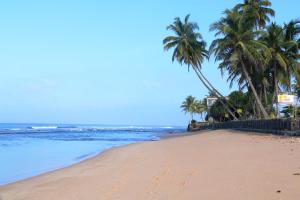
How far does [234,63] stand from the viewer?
1572 inches

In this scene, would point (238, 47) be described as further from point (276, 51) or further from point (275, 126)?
point (275, 126)

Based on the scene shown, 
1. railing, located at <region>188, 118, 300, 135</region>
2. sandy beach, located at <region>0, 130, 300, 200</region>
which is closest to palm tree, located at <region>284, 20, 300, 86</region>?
railing, located at <region>188, 118, 300, 135</region>

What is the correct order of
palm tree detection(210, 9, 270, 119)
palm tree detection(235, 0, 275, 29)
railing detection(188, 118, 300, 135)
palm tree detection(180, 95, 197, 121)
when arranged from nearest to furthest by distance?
railing detection(188, 118, 300, 135)
palm tree detection(210, 9, 270, 119)
palm tree detection(235, 0, 275, 29)
palm tree detection(180, 95, 197, 121)

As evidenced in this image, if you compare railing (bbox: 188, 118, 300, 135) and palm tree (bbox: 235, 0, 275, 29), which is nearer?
railing (bbox: 188, 118, 300, 135)

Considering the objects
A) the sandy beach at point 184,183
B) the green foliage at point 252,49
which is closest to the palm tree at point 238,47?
the green foliage at point 252,49

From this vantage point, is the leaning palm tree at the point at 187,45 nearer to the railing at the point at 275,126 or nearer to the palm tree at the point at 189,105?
the railing at the point at 275,126

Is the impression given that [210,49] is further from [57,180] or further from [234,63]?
[57,180]

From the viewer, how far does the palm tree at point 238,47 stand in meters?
38.5

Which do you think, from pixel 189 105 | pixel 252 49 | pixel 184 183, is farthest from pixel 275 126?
pixel 189 105

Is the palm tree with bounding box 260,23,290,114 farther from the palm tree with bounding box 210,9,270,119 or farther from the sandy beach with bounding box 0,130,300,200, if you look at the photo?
the sandy beach with bounding box 0,130,300,200

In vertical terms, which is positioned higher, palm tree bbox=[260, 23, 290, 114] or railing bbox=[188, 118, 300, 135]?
palm tree bbox=[260, 23, 290, 114]

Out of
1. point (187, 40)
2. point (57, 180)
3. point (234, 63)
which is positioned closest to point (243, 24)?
point (234, 63)

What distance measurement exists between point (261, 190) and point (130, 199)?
7.58 ft

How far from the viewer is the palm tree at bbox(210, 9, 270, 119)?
126 feet
